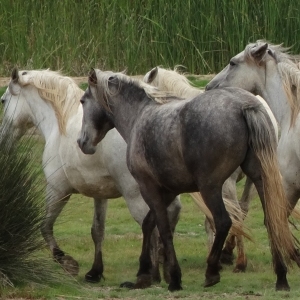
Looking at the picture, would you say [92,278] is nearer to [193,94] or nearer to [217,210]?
[193,94]

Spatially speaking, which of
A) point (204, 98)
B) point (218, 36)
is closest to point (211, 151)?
point (204, 98)

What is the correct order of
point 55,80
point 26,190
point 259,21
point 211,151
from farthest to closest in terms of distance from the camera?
point 259,21 < point 55,80 < point 26,190 < point 211,151

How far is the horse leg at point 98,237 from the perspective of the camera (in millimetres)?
8867

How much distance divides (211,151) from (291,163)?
1.32m

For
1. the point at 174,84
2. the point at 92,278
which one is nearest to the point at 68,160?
the point at 92,278

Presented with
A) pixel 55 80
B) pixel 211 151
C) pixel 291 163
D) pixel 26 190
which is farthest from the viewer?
pixel 55 80

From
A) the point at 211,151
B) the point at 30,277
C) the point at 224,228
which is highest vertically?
the point at 211,151

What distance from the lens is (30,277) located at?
24.1ft

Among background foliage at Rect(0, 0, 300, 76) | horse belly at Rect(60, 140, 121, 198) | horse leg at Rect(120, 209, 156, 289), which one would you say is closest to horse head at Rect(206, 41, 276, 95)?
horse belly at Rect(60, 140, 121, 198)

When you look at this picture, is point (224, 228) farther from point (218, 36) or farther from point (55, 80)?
point (218, 36)

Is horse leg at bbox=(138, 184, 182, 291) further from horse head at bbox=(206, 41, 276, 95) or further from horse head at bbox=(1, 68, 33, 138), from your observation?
horse head at bbox=(1, 68, 33, 138)

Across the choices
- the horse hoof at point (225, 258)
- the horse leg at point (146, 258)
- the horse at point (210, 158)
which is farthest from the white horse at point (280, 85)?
the horse hoof at point (225, 258)

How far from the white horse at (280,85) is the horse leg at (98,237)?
5.15ft

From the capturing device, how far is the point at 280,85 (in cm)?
841
